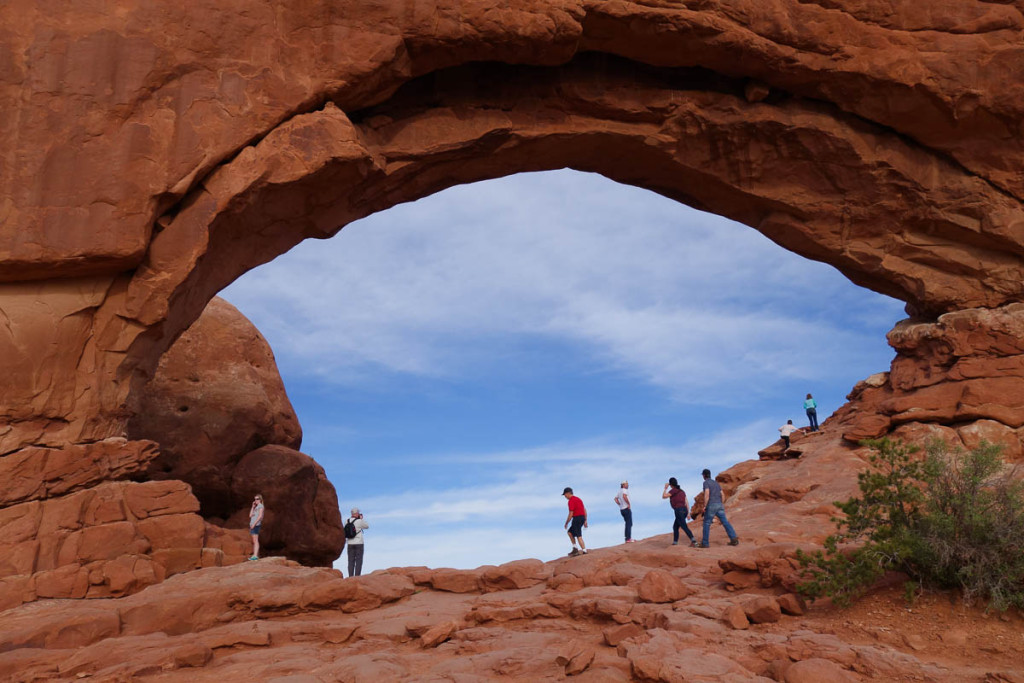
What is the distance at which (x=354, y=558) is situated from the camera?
17453 millimetres

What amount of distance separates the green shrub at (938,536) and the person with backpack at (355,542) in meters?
10.9

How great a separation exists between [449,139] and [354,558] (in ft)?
33.1

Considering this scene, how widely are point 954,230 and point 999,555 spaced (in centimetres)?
1097

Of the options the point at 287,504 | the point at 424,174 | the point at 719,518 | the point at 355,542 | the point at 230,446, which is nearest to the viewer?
the point at 719,518

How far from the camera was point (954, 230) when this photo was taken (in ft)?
56.3

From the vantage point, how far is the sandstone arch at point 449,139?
40.5ft

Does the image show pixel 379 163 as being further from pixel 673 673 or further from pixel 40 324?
pixel 673 673

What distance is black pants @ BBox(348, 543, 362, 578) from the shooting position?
1744cm

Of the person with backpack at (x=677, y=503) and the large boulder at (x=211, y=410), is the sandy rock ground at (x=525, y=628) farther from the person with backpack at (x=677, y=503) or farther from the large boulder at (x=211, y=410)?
the large boulder at (x=211, y=410)

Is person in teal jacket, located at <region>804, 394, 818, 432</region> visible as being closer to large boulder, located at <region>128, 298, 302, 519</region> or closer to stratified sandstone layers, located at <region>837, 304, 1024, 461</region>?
stratified sandstone layers, located at <region>837, 304, 1024, 461</region>

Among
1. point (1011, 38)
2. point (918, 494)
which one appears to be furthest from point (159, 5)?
point (1011, 38)

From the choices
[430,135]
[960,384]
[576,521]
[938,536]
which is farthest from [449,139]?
[960,384]

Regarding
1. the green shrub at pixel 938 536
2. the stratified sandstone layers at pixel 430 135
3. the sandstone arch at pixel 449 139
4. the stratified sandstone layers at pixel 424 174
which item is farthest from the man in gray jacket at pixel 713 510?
the stratified sandstone layers at pixel 430 135

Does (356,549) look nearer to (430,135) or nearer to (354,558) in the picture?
(354,558)
